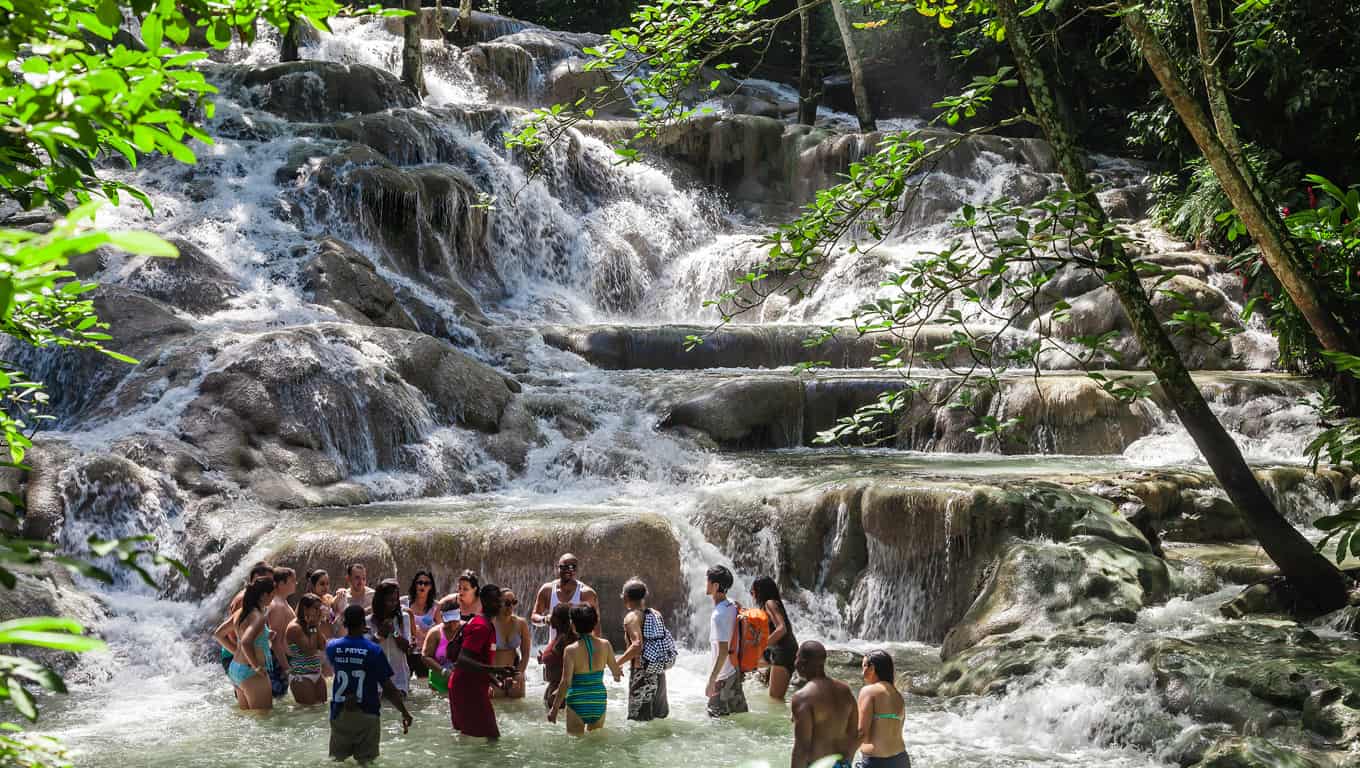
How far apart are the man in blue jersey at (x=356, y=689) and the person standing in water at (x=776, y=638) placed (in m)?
2.62

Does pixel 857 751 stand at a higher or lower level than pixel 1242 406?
lower

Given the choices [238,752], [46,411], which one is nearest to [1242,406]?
[238,752]

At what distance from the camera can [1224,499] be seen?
1113 centimetres

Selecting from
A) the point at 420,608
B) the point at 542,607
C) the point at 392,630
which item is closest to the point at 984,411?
the point at 542,607

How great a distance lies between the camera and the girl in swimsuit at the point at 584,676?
7070 mm

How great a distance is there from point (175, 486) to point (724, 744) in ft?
22.1

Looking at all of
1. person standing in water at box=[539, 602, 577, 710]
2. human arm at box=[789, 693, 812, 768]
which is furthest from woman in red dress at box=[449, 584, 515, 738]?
human arm at box=[789, 693, 812, 768]

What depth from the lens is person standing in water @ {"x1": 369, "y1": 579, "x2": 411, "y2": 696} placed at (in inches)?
289

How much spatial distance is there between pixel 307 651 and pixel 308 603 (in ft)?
1.36

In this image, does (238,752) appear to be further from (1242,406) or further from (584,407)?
(1242,406)

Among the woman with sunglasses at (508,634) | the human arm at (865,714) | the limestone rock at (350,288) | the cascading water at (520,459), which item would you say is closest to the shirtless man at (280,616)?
the cascading water at (520,459)

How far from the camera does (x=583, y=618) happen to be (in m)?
7.03

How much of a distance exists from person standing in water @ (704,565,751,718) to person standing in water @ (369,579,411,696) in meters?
2.06

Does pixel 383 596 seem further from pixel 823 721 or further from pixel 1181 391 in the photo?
pixel 1181 391
